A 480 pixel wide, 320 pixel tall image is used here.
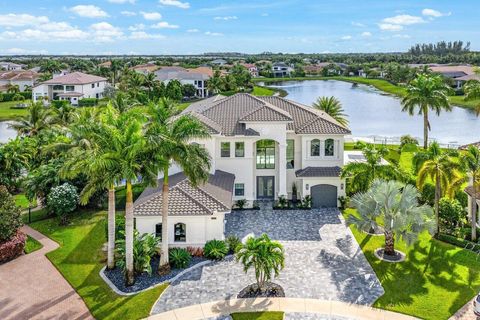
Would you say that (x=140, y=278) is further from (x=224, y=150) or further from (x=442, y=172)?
(x=442, y=172)

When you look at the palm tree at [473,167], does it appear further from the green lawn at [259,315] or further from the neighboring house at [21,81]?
the neighboring house at [21,81]

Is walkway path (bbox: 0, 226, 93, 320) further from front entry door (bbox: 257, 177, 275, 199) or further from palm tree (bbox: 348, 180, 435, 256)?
front entry door (bbox: 257, 177, 275, 199)

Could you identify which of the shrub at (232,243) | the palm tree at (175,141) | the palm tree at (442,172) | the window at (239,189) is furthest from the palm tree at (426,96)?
the palm tree at (175,141)

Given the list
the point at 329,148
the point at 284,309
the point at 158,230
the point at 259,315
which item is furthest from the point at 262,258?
the point at 329,148

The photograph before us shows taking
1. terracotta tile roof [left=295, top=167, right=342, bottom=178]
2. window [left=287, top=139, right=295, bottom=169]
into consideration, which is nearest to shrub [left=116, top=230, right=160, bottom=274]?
terracotta tile roof [left=295, top=167, right=342, bottom=178]

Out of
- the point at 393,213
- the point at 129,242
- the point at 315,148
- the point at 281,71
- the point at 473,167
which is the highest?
the point at 281,71

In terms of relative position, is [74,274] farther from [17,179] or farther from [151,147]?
[17,179]

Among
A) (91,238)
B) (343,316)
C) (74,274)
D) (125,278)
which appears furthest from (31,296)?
(343,316)
